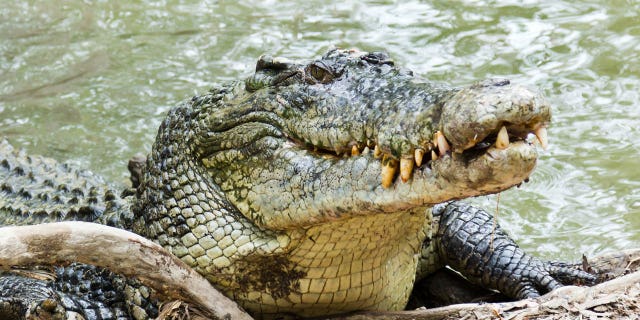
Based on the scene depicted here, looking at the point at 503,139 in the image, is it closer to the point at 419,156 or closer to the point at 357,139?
the point at 419,156

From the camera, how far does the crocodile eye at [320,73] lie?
345 centimetres

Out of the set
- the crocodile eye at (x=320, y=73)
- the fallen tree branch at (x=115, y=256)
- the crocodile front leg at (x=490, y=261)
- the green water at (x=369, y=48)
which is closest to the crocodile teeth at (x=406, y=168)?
the crocodile eye at (x=320, y=73)

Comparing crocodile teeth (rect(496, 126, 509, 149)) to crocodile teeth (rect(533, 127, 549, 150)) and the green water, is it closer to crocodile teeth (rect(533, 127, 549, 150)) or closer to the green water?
crocodile teeth (rect(533, 127, 549, 150))

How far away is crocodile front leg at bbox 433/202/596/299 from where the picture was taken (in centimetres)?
427

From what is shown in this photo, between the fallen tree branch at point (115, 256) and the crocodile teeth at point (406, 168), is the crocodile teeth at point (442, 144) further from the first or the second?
the fallen tree branch at point (115, 256)

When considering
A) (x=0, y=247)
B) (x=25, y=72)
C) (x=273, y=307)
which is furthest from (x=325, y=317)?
(x=25, y=72)

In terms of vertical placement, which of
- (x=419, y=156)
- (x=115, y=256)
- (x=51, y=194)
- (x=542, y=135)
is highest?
(x=542, y=135)

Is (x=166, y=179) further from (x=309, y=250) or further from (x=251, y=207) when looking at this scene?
(x=309, y=250)

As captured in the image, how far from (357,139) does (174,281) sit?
98cm

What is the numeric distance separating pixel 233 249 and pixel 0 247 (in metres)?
0.88

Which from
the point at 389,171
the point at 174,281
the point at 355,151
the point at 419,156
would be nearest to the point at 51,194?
the point at 174,281

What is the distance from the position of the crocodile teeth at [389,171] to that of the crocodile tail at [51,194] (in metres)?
1.57

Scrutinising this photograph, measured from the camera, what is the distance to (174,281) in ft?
11.5

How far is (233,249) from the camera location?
3.58 metres
